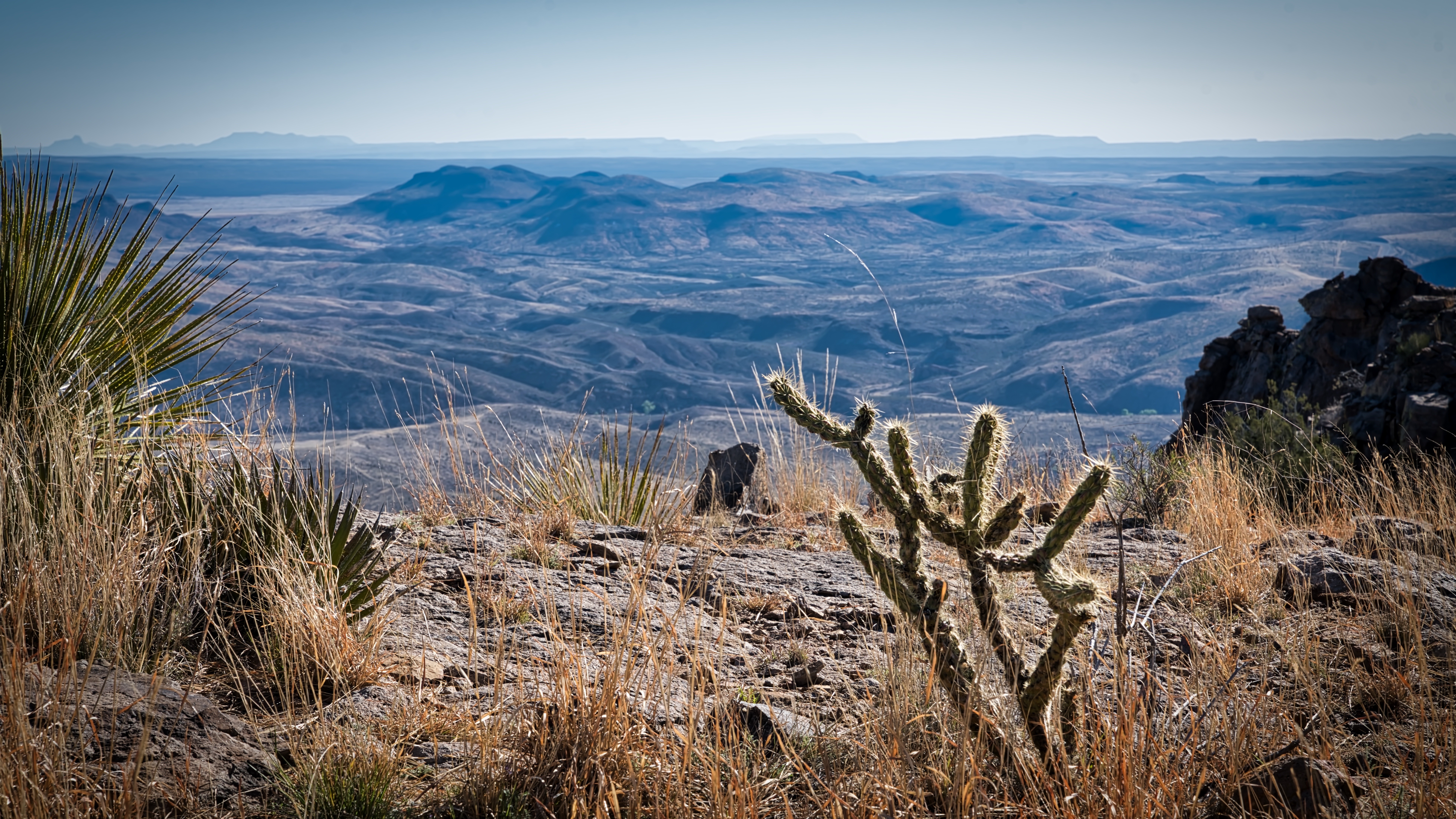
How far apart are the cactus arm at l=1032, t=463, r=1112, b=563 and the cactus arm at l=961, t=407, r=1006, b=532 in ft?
0.59

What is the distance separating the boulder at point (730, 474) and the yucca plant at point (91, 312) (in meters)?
3.90

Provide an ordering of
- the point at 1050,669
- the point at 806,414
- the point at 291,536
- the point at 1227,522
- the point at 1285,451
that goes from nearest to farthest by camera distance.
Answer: the point at 1050,669, the point at 806,414, the point at 291,536, the point at 1227,522, the point at 1285,451

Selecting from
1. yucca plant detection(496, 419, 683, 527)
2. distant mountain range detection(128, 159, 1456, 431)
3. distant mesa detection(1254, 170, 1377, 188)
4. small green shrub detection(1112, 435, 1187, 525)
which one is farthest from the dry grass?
distant mesa detection(1254, 170, 1377, 188)

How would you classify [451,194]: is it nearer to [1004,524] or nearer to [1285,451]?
[1285,451]

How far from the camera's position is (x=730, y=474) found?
24.7 ft

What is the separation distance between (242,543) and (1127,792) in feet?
9.00

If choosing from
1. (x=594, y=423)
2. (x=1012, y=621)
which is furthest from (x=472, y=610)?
(x=594, y=423)

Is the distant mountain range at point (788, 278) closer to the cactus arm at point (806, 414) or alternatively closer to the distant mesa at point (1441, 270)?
the distant mesa at point (1441, 270)

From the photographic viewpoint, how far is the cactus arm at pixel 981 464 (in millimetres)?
2264

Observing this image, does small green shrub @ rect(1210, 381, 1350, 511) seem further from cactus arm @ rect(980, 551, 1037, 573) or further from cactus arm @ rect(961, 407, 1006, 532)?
cactus arm @ rect(980, 551, 1037, 573)

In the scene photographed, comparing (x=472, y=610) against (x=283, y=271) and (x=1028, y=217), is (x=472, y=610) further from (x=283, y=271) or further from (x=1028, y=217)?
(x=1028, y=217)

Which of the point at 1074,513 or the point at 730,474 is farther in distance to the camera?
the point at 730,474

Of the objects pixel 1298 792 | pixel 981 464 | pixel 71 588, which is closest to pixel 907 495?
pixel 981 464

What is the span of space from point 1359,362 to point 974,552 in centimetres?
1013
